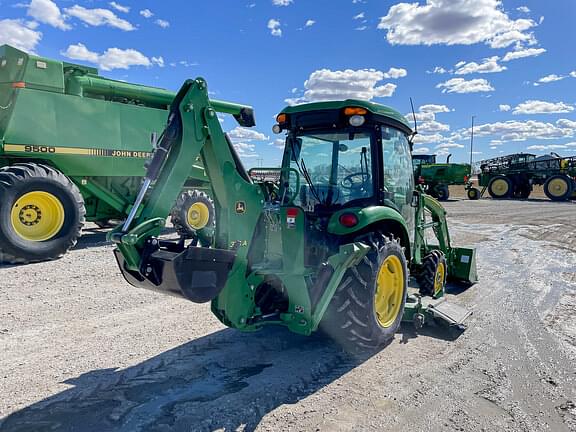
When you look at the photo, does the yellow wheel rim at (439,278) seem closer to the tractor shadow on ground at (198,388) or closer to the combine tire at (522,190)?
the tractor shadow on ground at (198,388)

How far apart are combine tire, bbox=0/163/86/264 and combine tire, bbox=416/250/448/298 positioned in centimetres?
580

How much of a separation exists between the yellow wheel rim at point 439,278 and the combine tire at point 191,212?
18.0ft

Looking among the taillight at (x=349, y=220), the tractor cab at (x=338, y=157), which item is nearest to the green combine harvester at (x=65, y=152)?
the tractor cab at (x=338, y=157)

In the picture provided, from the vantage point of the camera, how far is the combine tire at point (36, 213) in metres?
7.01

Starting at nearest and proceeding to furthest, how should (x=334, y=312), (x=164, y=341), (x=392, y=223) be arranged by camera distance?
1. (x=334, y=312)
2. (x=164, y=341)
3. (x=392, y=223)

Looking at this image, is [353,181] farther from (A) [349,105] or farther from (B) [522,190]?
(B) [522,190]

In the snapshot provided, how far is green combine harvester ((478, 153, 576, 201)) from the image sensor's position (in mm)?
25188

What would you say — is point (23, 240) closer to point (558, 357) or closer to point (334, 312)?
point (334, 312)

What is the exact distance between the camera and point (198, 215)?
33.3 feet

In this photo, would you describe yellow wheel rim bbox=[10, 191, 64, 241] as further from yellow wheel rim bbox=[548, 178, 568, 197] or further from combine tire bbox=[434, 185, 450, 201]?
yellow wheel rim bbox=[548, 178, 568, 197]

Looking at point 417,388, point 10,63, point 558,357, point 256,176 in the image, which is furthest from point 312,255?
point 10,63

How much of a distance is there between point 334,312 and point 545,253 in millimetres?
7407

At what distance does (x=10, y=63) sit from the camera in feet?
26.0

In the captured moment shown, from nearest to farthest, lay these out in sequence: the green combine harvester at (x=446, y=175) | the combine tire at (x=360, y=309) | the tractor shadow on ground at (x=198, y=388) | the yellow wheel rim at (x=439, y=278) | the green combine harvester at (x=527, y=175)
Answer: the tractor shadow on ground at (x=198, y=388), the combine tire at (x=360, y=309), the yellow wheel rim at (x=439, y=278), the green combine harvester at (x=527, y=175), the green combine harvester at (x=446, y=175)
